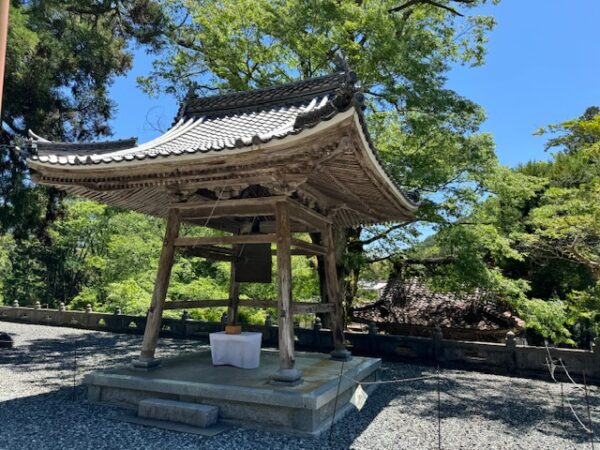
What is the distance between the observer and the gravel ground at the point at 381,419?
4605mm

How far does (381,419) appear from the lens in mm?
5719

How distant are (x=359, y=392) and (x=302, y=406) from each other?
84 cm

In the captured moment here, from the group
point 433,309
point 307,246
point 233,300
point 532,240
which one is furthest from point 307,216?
point 433,309

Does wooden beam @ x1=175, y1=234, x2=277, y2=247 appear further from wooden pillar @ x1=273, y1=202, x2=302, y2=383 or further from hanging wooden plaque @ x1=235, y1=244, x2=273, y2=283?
hanging wooden plaque @ x1=235, y1=244, x2=273, y2=283

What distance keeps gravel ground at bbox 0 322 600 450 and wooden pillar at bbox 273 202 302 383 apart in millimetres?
764

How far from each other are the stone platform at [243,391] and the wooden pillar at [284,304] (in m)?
0.18

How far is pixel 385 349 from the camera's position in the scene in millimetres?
10297

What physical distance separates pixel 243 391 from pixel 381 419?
76.0 inches

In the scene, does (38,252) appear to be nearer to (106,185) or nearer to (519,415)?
(106,185)

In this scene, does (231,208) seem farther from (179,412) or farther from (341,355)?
(341,355)

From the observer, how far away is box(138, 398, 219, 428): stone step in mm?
4996

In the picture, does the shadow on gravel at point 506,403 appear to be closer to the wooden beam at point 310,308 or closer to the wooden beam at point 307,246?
the wooden beam at point 310,308

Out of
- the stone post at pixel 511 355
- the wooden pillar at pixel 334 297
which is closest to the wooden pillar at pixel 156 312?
the wooden pillar at pixel 334 297

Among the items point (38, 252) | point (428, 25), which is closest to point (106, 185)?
point (428, 25)
